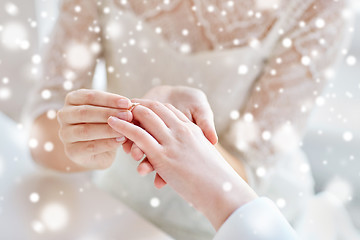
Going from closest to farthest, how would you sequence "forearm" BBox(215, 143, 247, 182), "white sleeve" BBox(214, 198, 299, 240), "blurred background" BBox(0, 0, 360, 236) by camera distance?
"white sleeve" BBox(214, 198, 299, 240) < "forearm" BBox(215, 143, 247, 182) < "blurred background" BBox(0, 0, 360, 236)

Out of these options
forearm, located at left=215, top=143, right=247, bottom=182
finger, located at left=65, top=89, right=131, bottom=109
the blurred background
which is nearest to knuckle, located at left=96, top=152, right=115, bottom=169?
finger, located at left=65, top=89, right=131, bottom=109

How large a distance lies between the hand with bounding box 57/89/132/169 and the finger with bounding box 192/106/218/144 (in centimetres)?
9

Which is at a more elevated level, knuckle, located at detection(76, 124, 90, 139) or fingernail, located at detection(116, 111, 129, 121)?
fingernail, located at detection(116, 111, 129, 121)

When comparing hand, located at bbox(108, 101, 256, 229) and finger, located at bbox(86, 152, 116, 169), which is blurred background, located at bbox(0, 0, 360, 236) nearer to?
finger, located at bbox(86, 152, 116, 169)

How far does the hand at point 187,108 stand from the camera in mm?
377

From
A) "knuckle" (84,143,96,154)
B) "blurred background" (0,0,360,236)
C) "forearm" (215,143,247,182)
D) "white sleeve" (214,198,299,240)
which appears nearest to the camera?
"white sleeve" (214,198,299,240)

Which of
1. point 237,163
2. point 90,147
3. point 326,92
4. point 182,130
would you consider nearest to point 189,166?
point 182,130

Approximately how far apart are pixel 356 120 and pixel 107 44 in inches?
28.4

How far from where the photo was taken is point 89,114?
419 millimetres

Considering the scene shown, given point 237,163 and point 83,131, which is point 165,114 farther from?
point 237,163

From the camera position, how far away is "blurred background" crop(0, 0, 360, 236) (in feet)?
3.34

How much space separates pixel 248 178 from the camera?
0.67 m

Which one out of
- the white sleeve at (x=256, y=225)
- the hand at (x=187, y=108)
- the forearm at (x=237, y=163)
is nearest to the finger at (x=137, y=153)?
the hand at (x=187, y=108)

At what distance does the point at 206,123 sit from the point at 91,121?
14cm
